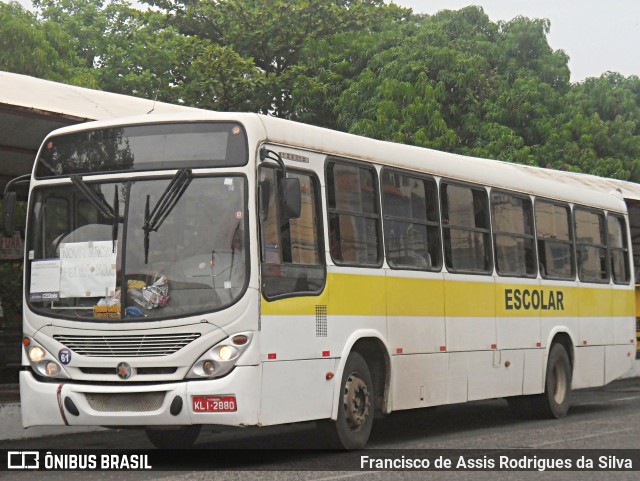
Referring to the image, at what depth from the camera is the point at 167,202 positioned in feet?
34.7

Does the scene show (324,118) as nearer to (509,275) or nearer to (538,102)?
(538,102)

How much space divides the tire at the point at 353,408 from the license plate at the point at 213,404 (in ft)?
5.28

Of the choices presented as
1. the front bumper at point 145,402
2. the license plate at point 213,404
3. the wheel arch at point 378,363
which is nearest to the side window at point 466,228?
the wheel arch at point 378,363

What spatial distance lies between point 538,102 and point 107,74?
1393 centimetres

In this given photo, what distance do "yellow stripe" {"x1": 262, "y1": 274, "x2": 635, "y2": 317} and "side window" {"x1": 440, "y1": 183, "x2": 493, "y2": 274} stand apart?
0.24 meters

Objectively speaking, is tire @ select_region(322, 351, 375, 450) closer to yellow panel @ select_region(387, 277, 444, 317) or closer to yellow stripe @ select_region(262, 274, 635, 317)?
yellow stripe @ select_region(262, 274, 635, 317)

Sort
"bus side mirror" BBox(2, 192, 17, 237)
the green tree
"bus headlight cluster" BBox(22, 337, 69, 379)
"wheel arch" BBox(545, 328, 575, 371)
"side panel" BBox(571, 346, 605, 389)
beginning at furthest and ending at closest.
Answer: the green tree, "side panel" BBox(571, 346, 605, 389), "wheel arch" BBox(545, 328, 575, 371), "bus side mirror" BBox(2, 192, 17, 237), "bus headlight cluster" BBox(22, 337, 69, 379)

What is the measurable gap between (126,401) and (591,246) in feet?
30.7

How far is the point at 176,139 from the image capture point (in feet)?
35.4

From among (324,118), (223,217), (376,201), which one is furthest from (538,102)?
(223,217)

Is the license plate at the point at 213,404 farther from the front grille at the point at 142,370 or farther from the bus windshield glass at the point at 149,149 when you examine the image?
the bus windshield glass at the point at 149,149

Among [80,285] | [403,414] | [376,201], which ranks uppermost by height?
[376,201]

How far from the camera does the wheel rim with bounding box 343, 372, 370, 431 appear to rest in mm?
11781

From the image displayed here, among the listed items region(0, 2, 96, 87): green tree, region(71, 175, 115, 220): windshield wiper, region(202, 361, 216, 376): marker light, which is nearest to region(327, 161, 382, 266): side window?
region(202, 361, 216, 376): marker light
